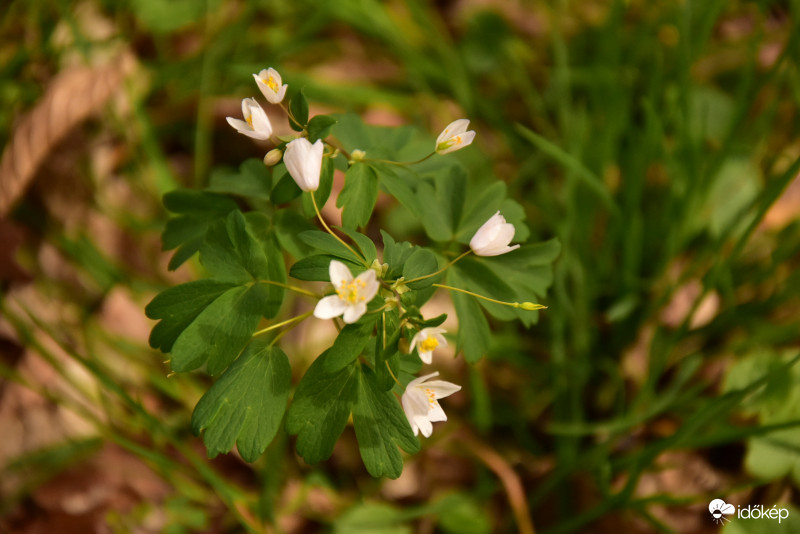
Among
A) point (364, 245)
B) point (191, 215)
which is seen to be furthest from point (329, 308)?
point (191, 215)

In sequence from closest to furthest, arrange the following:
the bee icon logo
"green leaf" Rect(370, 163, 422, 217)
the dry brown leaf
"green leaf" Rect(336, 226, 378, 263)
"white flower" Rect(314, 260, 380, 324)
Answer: "white flower" Rect(314, 260, 380, 324)
"green leaf" Rect(336, 226, 378, 263)
"green leaf" Rect(370, 163, 422, 217)
the bee icon logo
the dry brown leaf

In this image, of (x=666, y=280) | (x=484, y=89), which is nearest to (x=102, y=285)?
(x=484, y=89)

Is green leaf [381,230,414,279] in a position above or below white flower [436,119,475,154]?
below

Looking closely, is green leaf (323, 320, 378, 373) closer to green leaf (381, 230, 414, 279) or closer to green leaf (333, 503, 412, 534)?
green leaf (381, 230, 414, 279)

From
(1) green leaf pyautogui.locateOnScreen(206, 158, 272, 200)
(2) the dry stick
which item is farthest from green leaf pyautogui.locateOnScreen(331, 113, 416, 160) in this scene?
(2) the dry stick

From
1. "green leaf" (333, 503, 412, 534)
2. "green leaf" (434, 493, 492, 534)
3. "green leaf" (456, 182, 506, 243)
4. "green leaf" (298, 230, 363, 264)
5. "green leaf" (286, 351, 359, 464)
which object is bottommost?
"green leaf" (434, 493, 492, 534)

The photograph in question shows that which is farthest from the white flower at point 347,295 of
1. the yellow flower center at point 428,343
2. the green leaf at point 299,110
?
the green leaf at point 299,110

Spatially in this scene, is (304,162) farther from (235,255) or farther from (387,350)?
(387,350)
